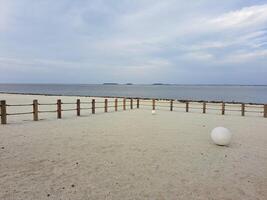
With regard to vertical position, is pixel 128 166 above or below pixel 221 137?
below

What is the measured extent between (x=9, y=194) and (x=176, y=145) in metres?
4.81

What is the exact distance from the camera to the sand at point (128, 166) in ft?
13.7

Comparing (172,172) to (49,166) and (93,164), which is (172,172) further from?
(49,166)

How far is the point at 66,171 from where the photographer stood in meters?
5.05

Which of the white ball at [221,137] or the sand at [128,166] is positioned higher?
the white ball at [221,137]

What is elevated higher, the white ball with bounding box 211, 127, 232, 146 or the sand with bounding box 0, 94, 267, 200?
the white ball with bounding box 211, 127, 232, 146

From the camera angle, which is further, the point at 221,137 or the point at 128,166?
the point at 221,137

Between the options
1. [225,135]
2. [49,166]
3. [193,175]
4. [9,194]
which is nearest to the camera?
[9,194]

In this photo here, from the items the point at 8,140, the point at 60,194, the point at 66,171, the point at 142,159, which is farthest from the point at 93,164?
the point at 8,140

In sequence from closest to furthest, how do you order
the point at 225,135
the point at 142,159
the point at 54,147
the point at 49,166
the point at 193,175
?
the point at 193,175 < the point at 49,166 < the point at 142,159 < the point at 54,147 < the point at 225,135

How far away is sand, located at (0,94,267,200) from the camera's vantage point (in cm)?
417

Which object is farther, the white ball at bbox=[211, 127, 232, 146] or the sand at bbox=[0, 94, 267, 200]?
the white ball at bbox=[211, 127, 232, 146]

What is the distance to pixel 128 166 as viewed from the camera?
546 cm

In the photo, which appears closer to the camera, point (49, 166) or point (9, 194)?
point (9, 194)
